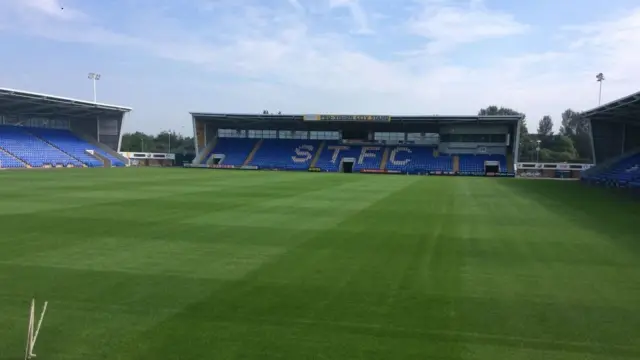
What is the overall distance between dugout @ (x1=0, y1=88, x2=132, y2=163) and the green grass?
43.3 metres

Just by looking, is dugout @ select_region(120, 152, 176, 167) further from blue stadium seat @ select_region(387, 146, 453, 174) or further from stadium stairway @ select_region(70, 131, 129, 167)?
blue stadium seat @ select_region(387, 146, 453, 174)

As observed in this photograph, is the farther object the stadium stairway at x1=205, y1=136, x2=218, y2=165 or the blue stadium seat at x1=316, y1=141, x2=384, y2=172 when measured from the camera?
the stadium stairway at x1=205, y1=136, x2=218, y2=165

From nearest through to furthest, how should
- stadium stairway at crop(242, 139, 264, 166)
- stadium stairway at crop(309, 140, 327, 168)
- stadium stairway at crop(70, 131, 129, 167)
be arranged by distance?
stadium stairway at crop(70, 131, 129, 167)
stadium stairway at crop(309, 140, 327, 168)
stadium stairway at crop(242, 139, 264, 166)

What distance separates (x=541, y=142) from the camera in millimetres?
110812

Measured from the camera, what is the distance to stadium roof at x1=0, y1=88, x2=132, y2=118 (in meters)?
49.8

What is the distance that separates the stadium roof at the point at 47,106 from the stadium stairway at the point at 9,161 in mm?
5930

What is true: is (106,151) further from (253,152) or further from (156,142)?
(156,142)

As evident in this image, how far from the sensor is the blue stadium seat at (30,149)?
53.4 metres

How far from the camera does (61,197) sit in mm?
20656

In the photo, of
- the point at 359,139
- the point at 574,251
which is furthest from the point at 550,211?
the point at 359,139

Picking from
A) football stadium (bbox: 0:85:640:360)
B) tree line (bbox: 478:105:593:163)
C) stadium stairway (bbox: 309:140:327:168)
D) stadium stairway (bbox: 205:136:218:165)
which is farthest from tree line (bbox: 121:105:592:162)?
football stadium (bbox: 0:85:640:360)

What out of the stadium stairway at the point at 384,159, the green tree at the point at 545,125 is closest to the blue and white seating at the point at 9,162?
the stadium stairway at the point at 384,159

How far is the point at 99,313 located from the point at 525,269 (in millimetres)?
7557

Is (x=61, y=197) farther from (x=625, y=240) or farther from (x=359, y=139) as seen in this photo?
(x=359, y=139)
